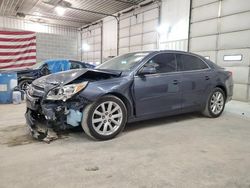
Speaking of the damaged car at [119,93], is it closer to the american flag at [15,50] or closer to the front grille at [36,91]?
the front grille at [36,91]

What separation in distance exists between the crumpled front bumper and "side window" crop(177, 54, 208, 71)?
1.94 metres

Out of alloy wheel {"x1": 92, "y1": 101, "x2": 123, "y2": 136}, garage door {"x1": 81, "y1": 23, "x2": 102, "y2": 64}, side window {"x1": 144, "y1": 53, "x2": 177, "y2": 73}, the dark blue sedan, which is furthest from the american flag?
alloy wheel {"x1": 92, "y1": 101, "x2": 123, "y2": 136}

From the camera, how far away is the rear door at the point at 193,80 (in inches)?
152

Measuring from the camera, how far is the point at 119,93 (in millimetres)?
3133

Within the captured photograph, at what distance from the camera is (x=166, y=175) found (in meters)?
2.10

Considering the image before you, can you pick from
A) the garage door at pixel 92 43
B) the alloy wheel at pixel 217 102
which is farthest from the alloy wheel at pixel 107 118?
the garage door at pixel 92 43

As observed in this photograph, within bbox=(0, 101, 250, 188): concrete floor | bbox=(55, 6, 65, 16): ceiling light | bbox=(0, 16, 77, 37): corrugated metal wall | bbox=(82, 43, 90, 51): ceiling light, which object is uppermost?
bbox=(55, 6, 65, 16): ceiling light

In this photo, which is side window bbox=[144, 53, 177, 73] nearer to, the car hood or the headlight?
the car hood

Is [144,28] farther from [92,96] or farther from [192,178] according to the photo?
[192,178]

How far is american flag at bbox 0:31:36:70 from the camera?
36.7 ft

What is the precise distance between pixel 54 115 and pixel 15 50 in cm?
1005

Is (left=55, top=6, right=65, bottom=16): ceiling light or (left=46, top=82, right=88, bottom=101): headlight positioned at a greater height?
(left=55, top=6, right=65, bottom=16): ceiling light

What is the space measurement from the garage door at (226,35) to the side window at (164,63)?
4537 millimetres

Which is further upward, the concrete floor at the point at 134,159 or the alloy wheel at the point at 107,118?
the alloy wheel at the point at 107,118
